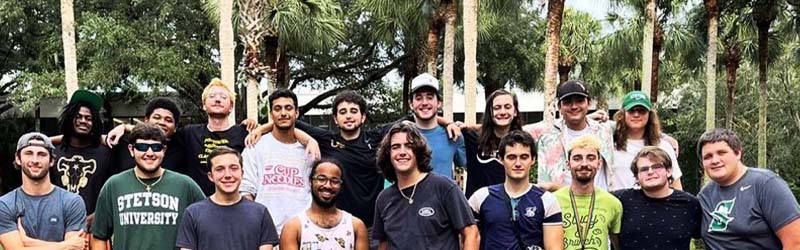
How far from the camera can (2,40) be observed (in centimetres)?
2188

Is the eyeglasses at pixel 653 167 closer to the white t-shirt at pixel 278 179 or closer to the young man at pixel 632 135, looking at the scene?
the young man at pixel 632 135

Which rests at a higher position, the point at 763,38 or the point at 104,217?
the point at 763,38

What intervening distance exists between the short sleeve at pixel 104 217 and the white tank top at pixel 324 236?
1175 mm

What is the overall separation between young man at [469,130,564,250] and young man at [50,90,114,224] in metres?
2.72


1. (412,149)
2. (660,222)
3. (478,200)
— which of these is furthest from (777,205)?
(412,149)

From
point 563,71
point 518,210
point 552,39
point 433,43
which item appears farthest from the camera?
point 563,71

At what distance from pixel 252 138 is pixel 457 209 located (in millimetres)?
1780

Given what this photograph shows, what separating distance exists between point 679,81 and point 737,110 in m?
4.15

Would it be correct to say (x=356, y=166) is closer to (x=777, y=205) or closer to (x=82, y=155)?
(x=82, y=155)

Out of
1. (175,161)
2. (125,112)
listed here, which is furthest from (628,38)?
(175,161)

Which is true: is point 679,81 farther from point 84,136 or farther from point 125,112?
point 84,136

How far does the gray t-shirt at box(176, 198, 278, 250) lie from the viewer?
14.5 ft

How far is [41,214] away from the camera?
15.4ft

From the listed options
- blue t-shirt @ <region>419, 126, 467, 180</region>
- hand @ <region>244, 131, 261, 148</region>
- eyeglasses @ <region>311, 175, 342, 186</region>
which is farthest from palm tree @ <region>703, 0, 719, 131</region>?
eyeglasses @ <region>311, 175, 342, 186</region>
